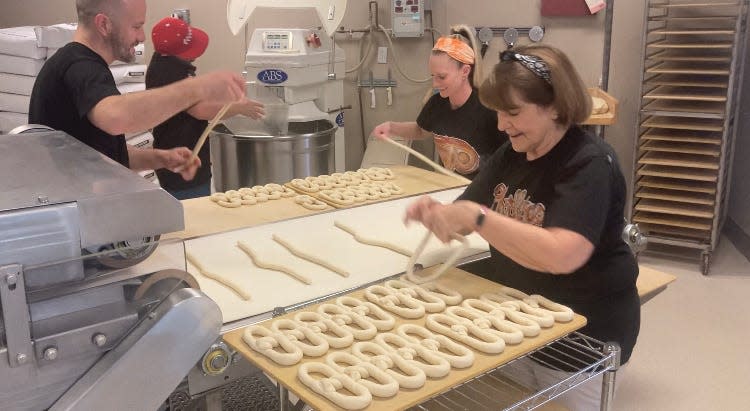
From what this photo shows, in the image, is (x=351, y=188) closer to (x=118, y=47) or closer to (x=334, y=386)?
(x=118, y=47)

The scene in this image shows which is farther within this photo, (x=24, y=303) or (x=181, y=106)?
(x=181, y=106)

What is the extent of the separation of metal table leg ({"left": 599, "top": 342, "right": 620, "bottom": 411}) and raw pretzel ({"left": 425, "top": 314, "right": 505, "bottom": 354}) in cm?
30

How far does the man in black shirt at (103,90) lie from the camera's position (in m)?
1.49

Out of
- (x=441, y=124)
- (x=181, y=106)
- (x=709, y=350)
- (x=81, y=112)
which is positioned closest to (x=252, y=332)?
(x=181, y=106)

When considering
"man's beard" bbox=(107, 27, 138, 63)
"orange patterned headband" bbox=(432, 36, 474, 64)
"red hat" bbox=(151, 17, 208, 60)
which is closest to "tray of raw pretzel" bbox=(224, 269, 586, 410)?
"man's beard" bbox=(107, 27, 138, 63)

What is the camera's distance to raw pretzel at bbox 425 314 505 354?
4.33 ft

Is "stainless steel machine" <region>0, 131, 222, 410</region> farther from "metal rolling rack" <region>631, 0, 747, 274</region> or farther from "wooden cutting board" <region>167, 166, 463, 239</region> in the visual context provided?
"metal rolling rack" <region>631, 0, 747, 274</region>

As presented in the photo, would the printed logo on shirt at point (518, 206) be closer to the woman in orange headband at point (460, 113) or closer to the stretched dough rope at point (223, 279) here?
the stretched dough rope at point (223, 279)

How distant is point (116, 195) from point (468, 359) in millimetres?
720

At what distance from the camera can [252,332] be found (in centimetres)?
138

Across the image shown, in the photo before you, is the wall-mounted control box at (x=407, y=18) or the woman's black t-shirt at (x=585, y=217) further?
the wall-mounted control box at (x=407, y=18)

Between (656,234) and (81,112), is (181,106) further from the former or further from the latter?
(656,234)

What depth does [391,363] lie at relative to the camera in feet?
4.17

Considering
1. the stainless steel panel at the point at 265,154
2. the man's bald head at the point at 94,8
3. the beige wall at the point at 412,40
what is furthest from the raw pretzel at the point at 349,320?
the beige wall at the point at 412,40
